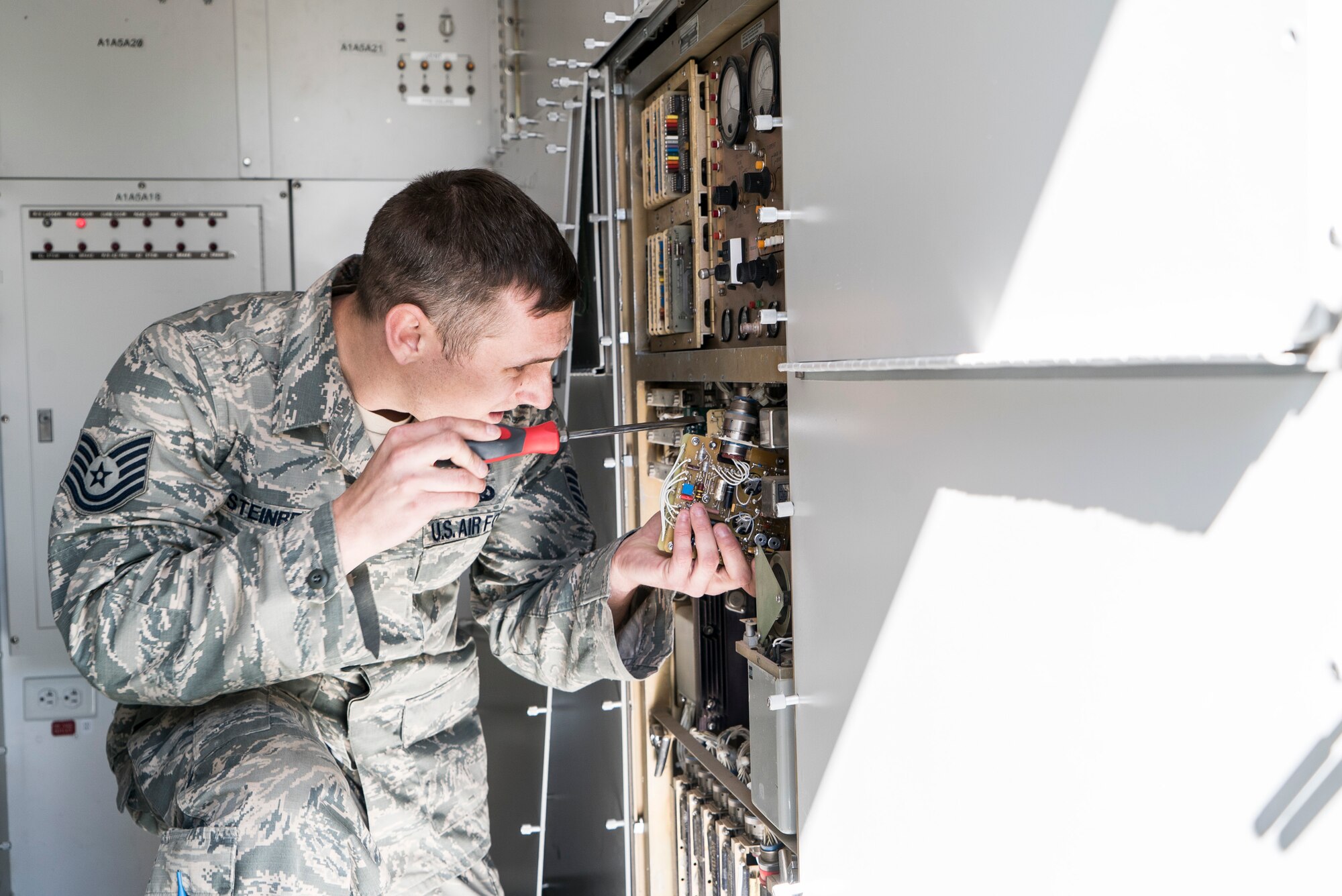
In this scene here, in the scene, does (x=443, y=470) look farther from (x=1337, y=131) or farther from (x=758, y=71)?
(x=1337, y=131)

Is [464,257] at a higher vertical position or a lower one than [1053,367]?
higher

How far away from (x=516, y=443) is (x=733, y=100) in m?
0.62

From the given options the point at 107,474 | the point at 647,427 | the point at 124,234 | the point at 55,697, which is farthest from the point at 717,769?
the point at 124,234

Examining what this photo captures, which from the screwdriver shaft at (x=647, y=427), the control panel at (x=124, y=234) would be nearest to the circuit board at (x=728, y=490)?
the screwdriver shaft at (x=647, y=427)

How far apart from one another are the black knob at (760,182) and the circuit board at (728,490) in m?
0.35

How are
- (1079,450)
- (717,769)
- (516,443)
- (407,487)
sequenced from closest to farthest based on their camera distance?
1. (1079,450)
2. (407,487)
3. (516,443)
4. (717,769)

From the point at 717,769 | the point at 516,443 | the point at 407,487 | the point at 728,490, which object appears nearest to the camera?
the point at 407,487

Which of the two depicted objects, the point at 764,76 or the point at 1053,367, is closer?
the point at 1053,367

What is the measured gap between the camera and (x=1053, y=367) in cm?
85

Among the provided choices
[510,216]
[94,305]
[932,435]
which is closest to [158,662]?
[510,216]

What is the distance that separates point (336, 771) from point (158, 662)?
295mm

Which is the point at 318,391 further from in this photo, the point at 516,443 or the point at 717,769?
the point at 717,769

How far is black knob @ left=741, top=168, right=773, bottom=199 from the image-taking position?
5.15 ft

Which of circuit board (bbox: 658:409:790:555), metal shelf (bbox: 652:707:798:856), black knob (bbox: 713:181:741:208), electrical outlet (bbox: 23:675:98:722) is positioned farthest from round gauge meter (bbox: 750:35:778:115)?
electrical outlet (bbox: 23:675:98:722)
